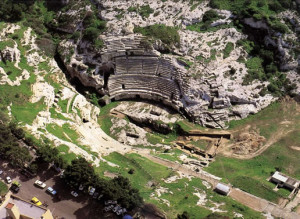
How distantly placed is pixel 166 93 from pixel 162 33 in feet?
41.2

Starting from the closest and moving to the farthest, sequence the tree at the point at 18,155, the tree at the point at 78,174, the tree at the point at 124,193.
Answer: the tree at the point at 124,193 < the tree at the point at 78,174 < the tree at the point at 18,155

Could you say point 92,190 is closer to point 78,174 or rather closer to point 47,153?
point 78,174

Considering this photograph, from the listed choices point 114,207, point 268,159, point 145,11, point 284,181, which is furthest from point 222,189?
point 145,11

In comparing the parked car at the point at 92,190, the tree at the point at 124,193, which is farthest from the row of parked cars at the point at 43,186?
the tree at the point at 124,193

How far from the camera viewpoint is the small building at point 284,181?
5213 cm

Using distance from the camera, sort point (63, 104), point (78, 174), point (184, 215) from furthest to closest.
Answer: point (63, 104), point (78, 174), point (184, 215)

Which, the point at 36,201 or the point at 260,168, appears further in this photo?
the point at 260,168

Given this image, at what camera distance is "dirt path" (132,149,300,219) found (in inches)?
1900

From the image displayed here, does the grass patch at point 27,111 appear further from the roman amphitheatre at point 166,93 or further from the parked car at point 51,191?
the parked car at point 51,191

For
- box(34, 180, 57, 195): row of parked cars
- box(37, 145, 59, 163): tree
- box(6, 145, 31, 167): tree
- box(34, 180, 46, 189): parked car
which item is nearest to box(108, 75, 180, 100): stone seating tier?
box(37, 145, 59, 163): tree

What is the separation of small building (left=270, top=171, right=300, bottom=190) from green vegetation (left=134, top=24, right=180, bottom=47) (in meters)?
33.3

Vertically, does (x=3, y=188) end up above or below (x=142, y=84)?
below

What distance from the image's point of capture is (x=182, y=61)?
71.2 m

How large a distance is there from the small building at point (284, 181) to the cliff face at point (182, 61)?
15.7 meters
